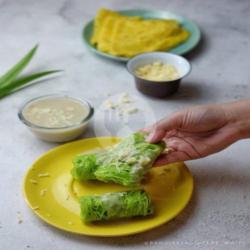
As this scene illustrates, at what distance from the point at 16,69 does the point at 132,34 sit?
1.50 feet

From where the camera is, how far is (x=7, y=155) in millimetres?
1322

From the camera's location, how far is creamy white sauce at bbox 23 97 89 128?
1.36 meters

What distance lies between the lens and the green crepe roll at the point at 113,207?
1.07 meters

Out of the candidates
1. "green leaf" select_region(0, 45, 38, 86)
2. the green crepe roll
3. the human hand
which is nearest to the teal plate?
"green leaf" select_region(0, 45, 38, 86)

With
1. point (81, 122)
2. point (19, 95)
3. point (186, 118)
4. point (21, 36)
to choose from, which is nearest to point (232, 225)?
point (186, 118)

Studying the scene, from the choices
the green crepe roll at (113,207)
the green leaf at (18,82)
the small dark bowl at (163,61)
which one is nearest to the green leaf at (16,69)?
the green leaf at (18,82)

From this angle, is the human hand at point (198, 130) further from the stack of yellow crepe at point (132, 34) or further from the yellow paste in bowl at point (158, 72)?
the stack of yellow crepe at point (132, 34)

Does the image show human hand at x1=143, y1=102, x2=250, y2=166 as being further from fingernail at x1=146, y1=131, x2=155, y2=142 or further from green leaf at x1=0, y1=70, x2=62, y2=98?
green leaf at x1=0, y1=70, x2=62, y2=98

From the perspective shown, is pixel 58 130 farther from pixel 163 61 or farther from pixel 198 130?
pixel 163 61

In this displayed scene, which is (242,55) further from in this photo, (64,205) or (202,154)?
(64,205)

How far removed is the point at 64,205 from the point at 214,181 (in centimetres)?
38

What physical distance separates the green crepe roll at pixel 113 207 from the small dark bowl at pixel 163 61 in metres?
0.53

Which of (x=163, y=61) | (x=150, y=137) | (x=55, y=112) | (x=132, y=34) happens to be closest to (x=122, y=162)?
(x=150, y=137)

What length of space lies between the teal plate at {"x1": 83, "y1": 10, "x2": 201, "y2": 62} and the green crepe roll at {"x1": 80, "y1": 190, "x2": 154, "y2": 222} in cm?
72
